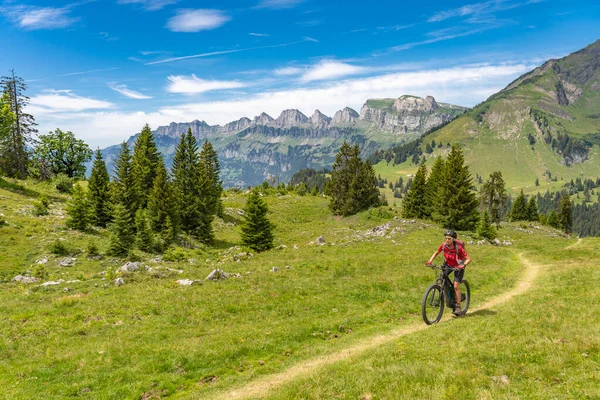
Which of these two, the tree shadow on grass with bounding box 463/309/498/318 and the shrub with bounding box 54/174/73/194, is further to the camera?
the shrub with bounding box 54/174/73/194

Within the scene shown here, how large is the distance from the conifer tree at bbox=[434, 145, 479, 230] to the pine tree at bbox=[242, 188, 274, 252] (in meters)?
31.6

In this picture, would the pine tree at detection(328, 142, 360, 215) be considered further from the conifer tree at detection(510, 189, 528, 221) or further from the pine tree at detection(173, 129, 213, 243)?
the conifer tree at detection(510, 189, 528, 221)

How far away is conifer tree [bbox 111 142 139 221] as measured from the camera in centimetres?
4797

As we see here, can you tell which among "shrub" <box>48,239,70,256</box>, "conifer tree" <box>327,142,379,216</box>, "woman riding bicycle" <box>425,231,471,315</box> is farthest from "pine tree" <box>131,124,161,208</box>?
"woman riding bicycle" <box>425,231,471,315</box>

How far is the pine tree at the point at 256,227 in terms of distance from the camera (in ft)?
148

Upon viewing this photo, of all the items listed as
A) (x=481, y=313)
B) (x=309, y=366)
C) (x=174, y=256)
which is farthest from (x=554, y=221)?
(x=309, y=366)

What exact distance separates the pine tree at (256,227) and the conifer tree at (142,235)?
459 inches

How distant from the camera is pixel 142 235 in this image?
130ft

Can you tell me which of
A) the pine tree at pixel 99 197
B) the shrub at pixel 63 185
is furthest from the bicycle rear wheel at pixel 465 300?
the shrub at pixel 63 185

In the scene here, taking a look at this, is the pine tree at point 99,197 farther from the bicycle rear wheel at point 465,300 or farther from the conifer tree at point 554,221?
the conifer tree at point 554,221

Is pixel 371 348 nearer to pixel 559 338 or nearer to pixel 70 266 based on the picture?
pixel 559 338

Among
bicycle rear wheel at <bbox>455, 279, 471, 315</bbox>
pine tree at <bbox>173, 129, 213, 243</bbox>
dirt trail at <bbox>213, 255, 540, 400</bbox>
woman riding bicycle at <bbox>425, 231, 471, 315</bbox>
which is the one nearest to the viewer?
dirt trail at <bbox>213, 255, 540, 400</bbox>

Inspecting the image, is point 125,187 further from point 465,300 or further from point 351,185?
point 465,300

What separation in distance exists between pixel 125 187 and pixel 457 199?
5252 centimetres
